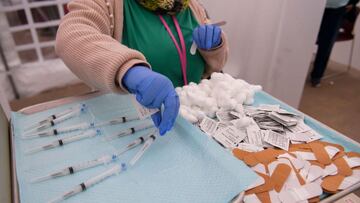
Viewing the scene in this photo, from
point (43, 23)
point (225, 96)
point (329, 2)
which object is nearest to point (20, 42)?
point (43, 23)

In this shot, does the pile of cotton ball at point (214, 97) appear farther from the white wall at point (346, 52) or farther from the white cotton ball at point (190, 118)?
the white wall at point (346, 52)

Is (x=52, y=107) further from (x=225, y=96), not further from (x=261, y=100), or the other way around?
(x=261, y=100)

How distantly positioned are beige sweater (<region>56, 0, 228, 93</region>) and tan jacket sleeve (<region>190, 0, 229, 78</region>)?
0.31m

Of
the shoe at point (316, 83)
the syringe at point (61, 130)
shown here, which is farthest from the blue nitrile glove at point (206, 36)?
the shoe at point (316, 83)

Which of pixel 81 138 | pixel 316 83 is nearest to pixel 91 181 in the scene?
pixel 81 138

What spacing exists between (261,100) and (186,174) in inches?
17.0

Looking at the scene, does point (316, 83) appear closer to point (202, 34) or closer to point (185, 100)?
point (202, 34)

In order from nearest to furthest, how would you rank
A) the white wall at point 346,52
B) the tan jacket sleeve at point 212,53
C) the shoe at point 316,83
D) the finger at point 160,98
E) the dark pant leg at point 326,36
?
the finger at point 160,98
the tan jacket sleeve at point 212,53
the dark pant leg at point 326,36
the shoe at point 316,83
the white wall at point 346,52

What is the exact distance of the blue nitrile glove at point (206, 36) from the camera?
91 centimetres

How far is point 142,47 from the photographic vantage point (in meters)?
0.91

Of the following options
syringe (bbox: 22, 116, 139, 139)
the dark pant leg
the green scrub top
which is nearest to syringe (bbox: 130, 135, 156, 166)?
syringe (bbox: 22, 116, 139, 139)

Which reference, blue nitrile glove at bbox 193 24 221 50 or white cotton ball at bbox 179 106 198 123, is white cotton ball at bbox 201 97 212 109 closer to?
white cotton ball at bbox 179 106 198 123

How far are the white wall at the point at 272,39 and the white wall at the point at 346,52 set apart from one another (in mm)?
1361

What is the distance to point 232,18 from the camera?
1.67m
